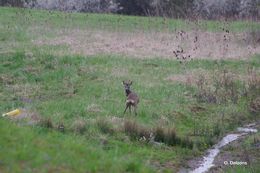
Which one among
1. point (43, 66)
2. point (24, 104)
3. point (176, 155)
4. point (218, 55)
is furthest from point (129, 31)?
point (176, 155)

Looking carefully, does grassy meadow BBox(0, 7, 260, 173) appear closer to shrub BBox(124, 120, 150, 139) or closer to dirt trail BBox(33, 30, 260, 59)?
shrub BBox(124, 120, 150, 139)

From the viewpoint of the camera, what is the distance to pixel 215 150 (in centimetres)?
1628

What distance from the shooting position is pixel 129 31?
35.2m

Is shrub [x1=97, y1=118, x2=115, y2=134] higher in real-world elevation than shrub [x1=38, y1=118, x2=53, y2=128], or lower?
lower

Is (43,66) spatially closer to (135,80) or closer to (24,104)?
(135,80)

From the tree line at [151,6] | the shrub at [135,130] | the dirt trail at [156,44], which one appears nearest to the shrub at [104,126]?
the shrub at [135,130]

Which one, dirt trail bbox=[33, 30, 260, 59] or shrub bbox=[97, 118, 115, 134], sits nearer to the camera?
shrub bbox=[97, 118, 115, 134]

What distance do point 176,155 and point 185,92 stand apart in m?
6.01

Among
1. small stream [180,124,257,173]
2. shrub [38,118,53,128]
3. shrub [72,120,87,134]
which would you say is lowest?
small stream [180,124,257,173]

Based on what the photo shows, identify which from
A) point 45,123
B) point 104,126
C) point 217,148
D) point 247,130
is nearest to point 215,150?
point 217,148

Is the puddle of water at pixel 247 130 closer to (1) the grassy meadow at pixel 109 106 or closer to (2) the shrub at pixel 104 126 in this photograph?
(1) the grassy meadow at pixel 109 106

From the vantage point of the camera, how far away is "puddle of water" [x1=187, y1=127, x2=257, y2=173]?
14756 millimetres

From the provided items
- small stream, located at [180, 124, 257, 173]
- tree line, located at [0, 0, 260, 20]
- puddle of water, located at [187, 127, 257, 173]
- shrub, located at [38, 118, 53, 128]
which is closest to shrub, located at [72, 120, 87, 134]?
shrub, located at [38, 118, 53, 128]

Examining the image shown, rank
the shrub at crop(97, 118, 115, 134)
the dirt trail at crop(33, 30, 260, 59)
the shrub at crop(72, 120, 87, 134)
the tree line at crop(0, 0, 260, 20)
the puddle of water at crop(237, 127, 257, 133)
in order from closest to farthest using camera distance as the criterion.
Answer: the shrub at crop(72, 120, 87, 134) → the shrub at crop(97, 118, 115, 134) → the puddle of water at crop(237, 127, 257, 133) → the dirt trail at crop(33, 30, 260, 59) → the tree line at crop(0, 0, 260, 20)
